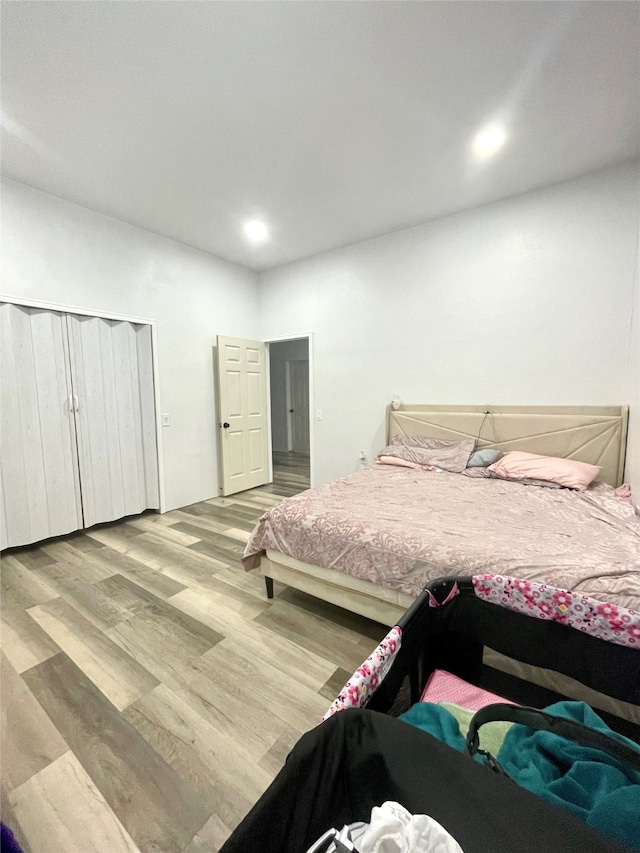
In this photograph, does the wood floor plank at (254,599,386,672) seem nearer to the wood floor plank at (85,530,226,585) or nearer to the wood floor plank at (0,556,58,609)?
the wood floor plank at (85,530,226,585)

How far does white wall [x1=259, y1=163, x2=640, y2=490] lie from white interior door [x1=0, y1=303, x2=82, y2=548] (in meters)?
2.59

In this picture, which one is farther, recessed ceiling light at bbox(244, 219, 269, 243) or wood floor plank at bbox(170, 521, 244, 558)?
recessed ceiling light at bbox(244, 219, 269, 243)

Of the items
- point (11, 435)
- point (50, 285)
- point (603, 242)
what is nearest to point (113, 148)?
point (50, 285)

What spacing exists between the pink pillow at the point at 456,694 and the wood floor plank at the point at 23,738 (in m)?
1.37

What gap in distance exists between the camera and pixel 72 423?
3.01 metres

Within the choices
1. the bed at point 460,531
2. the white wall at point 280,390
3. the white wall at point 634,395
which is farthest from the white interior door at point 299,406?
the white wall at point 634,395

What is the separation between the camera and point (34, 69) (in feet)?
5.80

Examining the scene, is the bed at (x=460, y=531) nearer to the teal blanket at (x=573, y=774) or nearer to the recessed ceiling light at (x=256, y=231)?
the teal blanket at (x=573, y=774)

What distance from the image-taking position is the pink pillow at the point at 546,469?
247cm

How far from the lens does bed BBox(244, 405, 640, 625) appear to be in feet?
4.66

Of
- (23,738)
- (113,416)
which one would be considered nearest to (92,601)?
(23,738)

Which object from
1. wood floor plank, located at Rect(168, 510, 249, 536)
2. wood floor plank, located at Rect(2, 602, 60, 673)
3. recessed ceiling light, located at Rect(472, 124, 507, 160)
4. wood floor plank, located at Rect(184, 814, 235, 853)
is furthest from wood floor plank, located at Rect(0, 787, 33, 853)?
recessed ceiling light, located at Rect(472, 124, 507, 160)

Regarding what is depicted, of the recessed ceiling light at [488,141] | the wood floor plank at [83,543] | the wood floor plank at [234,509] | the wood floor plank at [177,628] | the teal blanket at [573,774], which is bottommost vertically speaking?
the wood floor plank at [234,509]

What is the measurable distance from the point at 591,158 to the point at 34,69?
3.57 m
